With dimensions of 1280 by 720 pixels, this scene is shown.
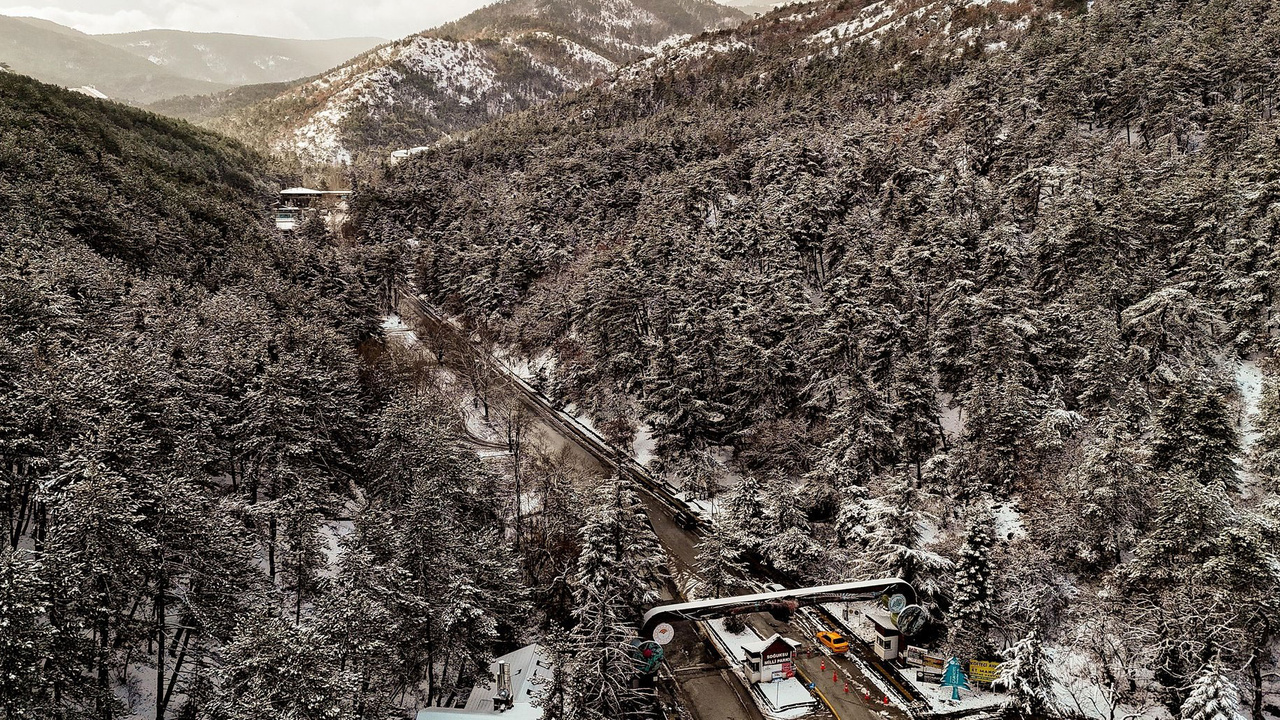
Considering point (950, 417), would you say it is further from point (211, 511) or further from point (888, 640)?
point (211, 511)

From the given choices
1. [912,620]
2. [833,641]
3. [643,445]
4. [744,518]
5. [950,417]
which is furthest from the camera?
[643,445]

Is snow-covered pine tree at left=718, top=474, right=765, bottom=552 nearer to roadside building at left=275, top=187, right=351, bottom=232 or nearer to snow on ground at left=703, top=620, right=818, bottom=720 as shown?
snow on ground at left=703, top=620, right=818, bottom=720

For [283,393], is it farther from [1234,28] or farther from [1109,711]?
[1234,28]

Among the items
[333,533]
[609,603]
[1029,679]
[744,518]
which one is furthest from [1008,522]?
[333,533]

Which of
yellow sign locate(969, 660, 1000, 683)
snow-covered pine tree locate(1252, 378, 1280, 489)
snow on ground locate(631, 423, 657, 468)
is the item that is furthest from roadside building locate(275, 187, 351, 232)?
snow-covered pine tree locate(1252, 378, 1280, 489)

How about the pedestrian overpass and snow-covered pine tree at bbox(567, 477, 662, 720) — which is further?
the pedestrian overpass

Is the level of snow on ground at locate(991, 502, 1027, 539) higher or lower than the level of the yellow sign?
higher
